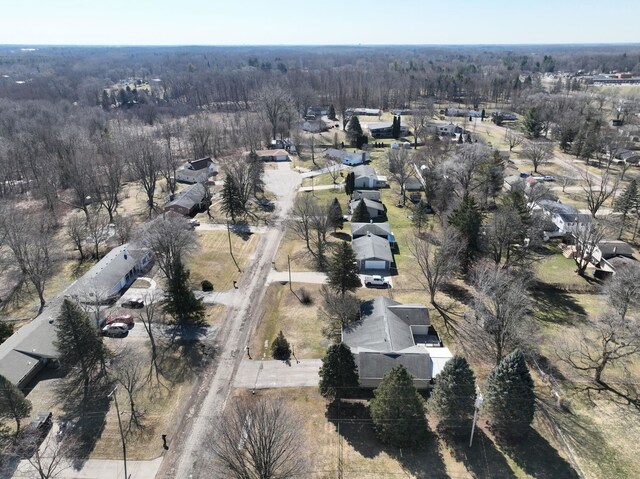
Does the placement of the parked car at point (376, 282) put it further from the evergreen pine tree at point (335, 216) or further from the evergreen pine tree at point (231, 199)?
the evergreen pine tree at point (231, 199)

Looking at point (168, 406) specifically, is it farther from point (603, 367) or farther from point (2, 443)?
point (603, 367)

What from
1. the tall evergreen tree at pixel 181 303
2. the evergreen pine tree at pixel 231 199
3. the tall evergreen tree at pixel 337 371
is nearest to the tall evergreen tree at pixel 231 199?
the evergreen pine tree at pixel 231 199

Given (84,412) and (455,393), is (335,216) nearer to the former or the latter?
(455,393)

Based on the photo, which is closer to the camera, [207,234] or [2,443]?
[2,443]

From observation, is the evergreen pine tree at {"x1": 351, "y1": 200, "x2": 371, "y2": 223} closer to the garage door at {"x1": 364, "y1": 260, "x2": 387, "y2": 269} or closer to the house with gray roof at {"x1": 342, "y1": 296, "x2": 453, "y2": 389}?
the garage door at {"x1": 364, "y1": 260, "x2": 387, "y2": 269}

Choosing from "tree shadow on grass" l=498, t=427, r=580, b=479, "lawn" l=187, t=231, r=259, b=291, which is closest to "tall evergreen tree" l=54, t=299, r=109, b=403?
"lawn" l=187, t=231, r=259, b=291

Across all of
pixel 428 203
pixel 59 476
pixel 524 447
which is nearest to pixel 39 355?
pixel 59 476
